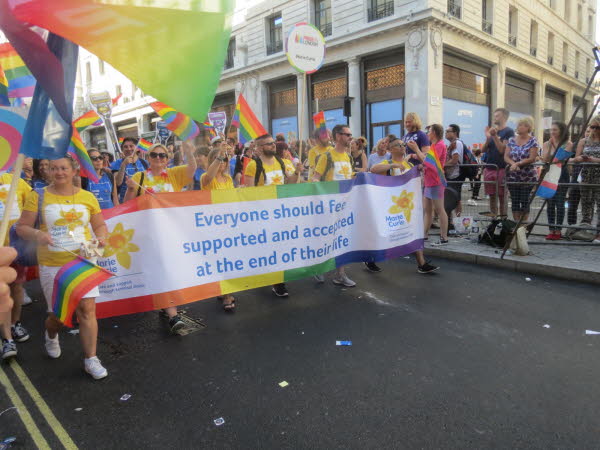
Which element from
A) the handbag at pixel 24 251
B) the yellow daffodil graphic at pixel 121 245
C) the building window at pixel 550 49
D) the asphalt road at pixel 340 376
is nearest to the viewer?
the asphalt road at pixel 340 376

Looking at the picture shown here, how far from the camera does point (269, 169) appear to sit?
4.98m

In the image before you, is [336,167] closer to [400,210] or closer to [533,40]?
[400,210]

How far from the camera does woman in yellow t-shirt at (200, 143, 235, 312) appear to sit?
4.21 m

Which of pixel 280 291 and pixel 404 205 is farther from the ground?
pixel 404 205

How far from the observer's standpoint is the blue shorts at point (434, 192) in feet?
21.8

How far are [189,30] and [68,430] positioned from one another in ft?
7.77

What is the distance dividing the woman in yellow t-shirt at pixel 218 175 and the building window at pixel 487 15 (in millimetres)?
21933

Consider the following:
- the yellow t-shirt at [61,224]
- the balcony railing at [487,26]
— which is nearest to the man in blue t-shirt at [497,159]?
the yellow t-shirt at [61,224]

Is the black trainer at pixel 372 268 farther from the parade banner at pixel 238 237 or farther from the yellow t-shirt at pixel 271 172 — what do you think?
the yellow t-shirt at pixel 271 172

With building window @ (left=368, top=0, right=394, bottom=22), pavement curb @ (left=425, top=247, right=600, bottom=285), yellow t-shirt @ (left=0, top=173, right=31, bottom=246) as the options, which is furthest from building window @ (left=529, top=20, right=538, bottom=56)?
yellow t-shirt @ (left=0, top=173, right=31, bottom=246)

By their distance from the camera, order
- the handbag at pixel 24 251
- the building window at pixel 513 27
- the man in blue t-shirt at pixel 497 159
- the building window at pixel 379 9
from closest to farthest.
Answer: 1. the handbag at pixel 24 251
2. the man in blue t-shirt at pixel 497 159
3. the building window at pixel 379 9
4. the building window at pixel 513 27

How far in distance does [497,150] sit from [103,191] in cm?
681

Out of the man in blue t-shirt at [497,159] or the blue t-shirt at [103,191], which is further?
the man in blue t-shirt at [497,159]

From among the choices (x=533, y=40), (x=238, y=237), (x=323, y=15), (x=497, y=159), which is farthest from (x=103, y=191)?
(x=533, y=40)
